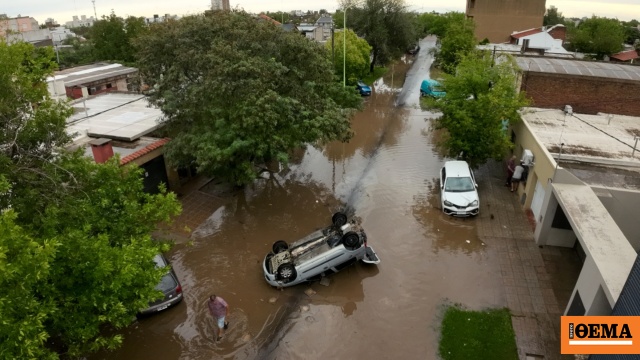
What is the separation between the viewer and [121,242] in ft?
28.8

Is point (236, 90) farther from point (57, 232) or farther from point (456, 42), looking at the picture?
point (456, 42)

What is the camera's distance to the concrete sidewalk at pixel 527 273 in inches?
414

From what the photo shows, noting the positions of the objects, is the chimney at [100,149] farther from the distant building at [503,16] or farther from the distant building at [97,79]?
the distant building at [503,16]

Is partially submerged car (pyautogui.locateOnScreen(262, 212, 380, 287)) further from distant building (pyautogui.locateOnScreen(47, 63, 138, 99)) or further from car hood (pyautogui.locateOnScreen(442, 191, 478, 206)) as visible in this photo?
distant building (pyautogui.locateOnScreen(47, 63, 138, 99))

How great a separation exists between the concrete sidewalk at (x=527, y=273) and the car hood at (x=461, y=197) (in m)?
0.76

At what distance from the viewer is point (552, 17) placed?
89.5m

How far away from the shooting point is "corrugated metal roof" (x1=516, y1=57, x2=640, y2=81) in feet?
69.5

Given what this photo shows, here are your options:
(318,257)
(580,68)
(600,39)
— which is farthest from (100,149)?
(600,39)

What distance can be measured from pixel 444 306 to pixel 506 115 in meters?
9.37

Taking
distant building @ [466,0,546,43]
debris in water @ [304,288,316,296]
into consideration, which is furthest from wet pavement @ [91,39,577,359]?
distant building @ [466,0,546,43]

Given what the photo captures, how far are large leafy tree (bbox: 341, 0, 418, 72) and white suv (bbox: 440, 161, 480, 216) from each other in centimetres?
2421

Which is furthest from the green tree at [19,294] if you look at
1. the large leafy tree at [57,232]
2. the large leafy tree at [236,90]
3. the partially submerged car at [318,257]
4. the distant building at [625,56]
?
the distant building at [625,56]

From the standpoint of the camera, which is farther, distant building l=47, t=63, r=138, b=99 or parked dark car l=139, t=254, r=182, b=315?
distant building l=47, t=63, r=138, b=99

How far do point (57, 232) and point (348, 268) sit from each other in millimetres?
8113
